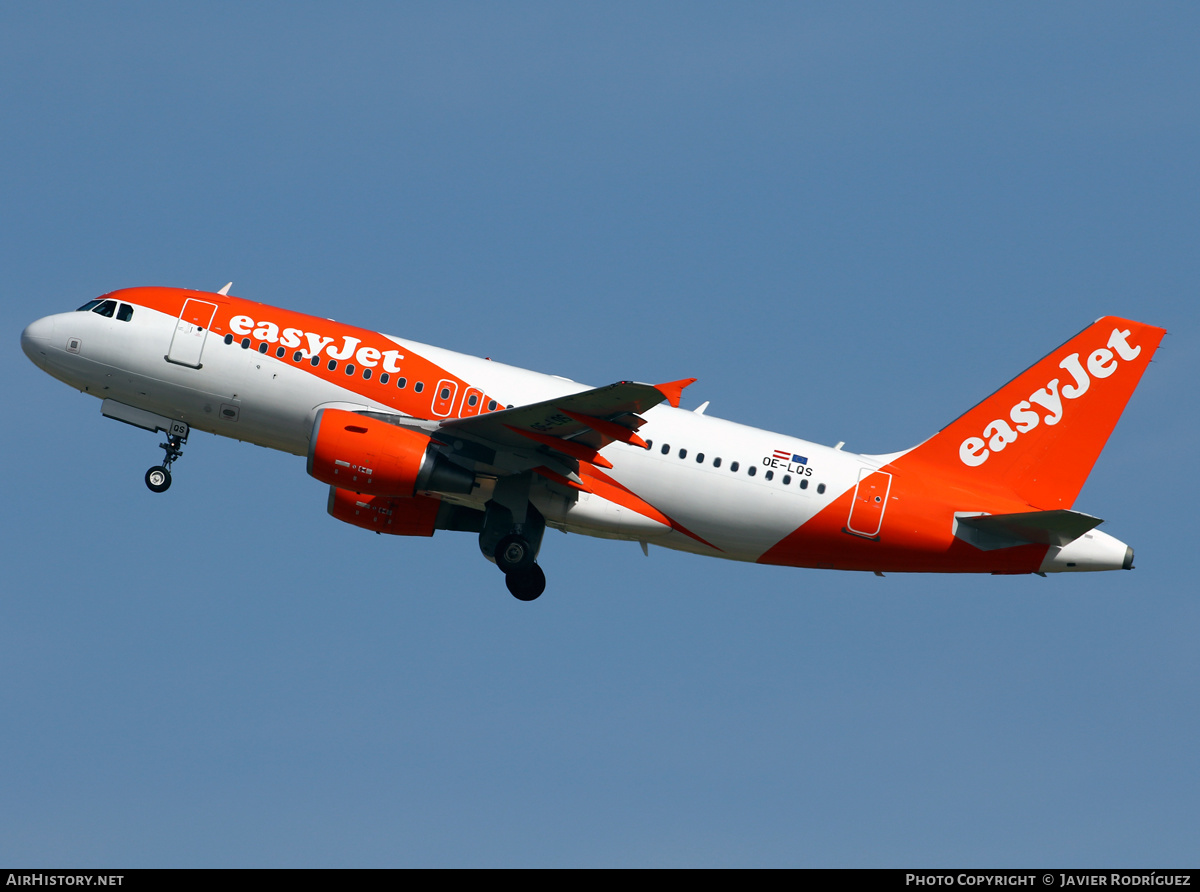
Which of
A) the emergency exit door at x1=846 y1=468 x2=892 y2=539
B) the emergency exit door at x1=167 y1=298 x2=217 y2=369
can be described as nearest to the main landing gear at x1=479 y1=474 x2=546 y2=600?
the emergency exit door at x1=846 y1=468 x2=892 y2=539

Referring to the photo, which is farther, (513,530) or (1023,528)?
(513,530)

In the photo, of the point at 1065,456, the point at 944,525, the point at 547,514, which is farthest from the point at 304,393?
the point at 1065,456

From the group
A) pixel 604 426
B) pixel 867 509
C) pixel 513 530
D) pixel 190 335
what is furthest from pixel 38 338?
pixel 867 509

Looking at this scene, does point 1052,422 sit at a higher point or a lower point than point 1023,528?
higher

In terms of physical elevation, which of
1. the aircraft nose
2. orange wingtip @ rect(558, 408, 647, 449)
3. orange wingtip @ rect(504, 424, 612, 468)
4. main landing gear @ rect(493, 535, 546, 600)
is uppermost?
the aircraft nose

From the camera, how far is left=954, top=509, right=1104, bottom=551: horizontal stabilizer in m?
33.7

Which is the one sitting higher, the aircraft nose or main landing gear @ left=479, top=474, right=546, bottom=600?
the aircraft nose

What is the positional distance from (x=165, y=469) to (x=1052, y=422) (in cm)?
2353

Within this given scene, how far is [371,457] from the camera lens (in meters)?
32.7

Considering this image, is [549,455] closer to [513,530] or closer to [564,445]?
[564,445]

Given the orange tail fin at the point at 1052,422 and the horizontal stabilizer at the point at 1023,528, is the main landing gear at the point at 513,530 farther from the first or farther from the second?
the horizontal stabilizer at the point at 1023,528

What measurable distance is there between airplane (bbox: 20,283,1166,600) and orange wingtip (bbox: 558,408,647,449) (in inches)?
4.9

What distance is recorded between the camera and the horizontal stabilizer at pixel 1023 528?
111 ft

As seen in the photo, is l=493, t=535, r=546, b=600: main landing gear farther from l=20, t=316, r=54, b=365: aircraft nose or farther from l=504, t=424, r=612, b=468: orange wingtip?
l=20, t=316, r=54, b=365: aircraft nose
